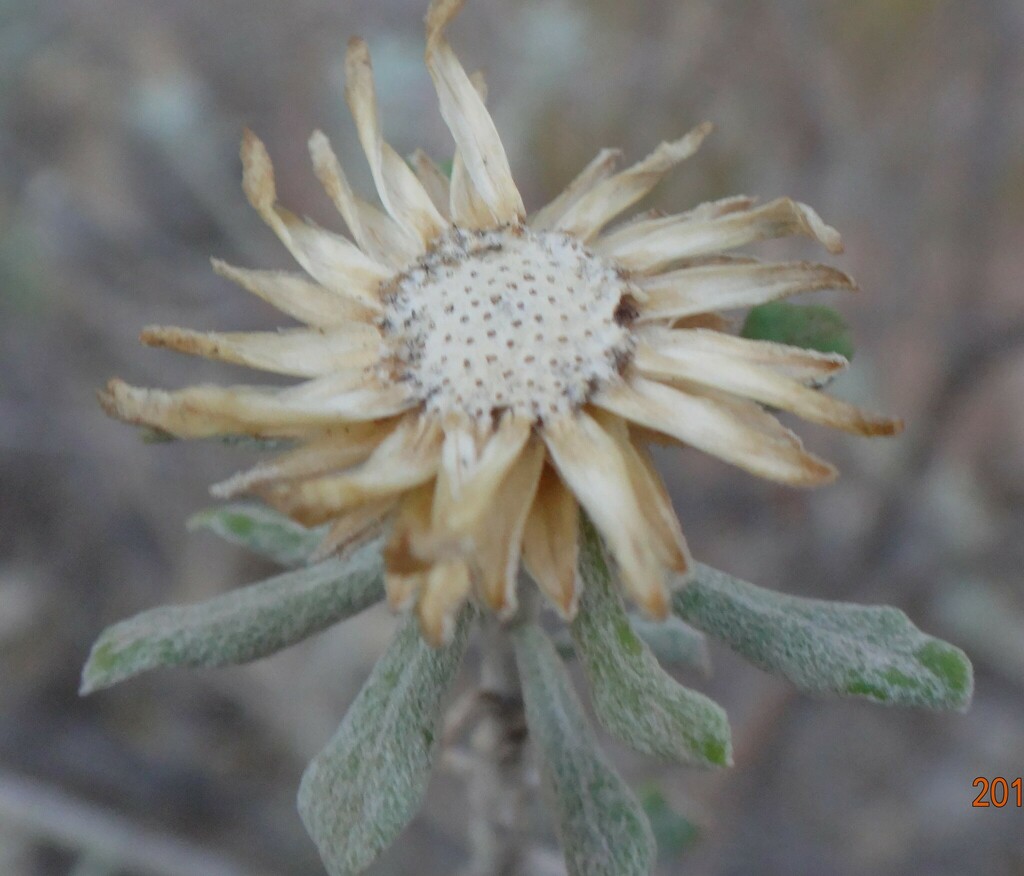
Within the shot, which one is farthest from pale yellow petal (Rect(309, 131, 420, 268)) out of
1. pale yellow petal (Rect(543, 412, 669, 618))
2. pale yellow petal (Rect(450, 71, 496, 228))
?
pale yellow petal (Rect(543, 412, 669, 618))

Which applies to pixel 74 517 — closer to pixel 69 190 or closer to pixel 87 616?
pixel 87 616

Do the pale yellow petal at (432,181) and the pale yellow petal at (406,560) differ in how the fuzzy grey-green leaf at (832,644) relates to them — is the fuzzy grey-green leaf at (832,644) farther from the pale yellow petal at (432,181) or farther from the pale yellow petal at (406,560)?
the pale yellow petal at (432,181)

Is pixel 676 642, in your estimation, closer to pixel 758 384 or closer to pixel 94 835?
pixel 758 384

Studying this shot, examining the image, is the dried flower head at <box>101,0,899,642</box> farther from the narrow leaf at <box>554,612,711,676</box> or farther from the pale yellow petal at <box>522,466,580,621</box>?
the narrow leaf at <box>554,612,711,676</box>

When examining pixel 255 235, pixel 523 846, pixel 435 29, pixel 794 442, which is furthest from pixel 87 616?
pixel 794 442

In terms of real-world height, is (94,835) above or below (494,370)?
below

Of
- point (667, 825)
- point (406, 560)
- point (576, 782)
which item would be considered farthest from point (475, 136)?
point (667, 825)
